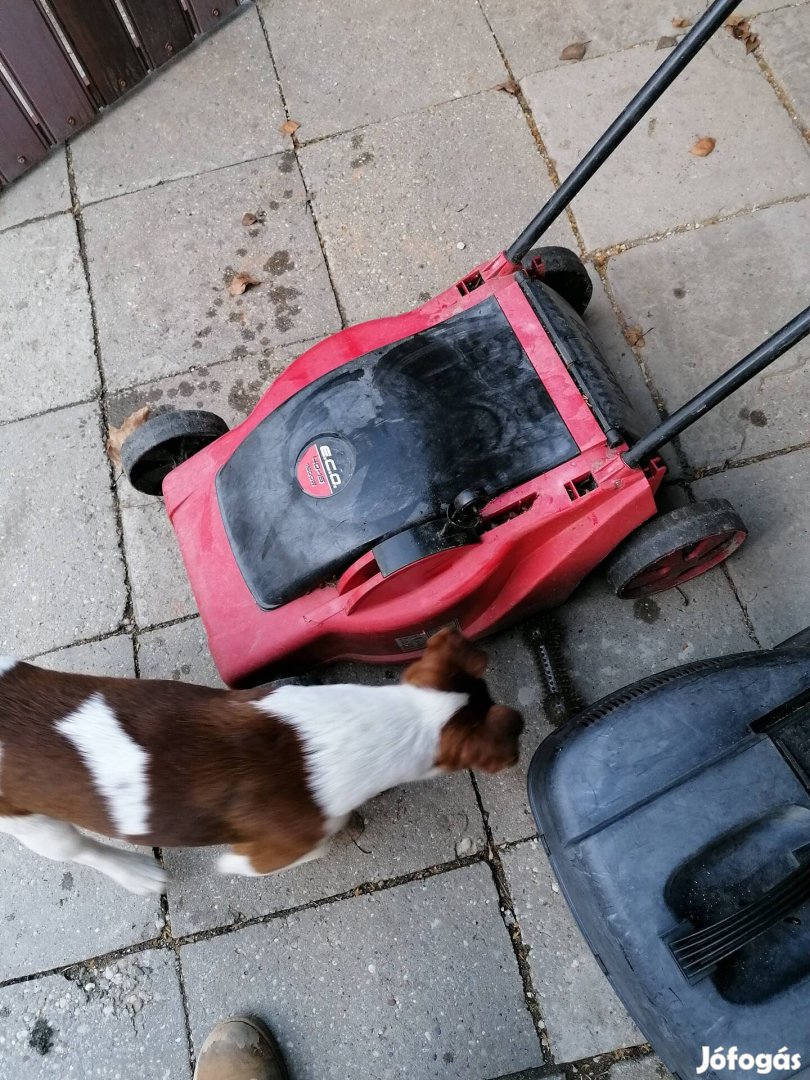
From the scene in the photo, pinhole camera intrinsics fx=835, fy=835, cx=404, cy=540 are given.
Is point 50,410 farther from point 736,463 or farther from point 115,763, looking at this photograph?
point 736,463

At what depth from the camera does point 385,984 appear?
2.27 metres

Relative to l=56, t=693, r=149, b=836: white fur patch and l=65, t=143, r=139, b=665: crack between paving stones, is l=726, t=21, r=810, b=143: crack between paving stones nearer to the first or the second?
l=65, t=143, r=139, b=665: crack between paving stones

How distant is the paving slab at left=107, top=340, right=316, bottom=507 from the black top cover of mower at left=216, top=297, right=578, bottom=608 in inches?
29.7

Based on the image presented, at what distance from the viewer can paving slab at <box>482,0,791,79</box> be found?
3.22 metres

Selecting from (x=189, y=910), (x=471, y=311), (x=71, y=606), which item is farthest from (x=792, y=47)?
(x=189, y=910)

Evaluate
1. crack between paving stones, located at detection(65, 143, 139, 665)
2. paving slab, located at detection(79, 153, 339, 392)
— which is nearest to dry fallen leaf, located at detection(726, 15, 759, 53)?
paving slab, located at detection(79, 153, 339, 392)

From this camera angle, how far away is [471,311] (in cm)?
223

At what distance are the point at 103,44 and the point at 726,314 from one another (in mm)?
2509

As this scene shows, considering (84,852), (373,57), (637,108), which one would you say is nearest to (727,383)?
(637,108)

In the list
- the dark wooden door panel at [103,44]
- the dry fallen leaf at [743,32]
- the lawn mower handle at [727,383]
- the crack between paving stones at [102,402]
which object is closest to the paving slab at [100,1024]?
the crack between paving stones at [102,402]

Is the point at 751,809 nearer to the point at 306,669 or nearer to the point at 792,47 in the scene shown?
the point at 306,669

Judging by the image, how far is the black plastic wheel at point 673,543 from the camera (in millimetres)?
2166

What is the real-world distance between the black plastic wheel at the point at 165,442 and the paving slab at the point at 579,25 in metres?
1.92

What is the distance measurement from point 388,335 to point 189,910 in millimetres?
1715
